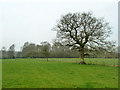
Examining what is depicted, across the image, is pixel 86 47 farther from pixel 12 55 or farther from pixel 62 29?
→ pixel 12 55

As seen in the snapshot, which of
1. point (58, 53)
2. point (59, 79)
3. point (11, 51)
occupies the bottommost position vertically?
point (58, 53)

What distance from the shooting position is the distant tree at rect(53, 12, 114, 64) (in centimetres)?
2978

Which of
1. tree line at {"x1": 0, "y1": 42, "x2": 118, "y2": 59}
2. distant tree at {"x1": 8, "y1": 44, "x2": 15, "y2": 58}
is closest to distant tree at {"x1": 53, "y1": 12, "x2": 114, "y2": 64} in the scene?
tree line at {"x1": 0, "y1": 42, "x2": 118, "y2": 59}

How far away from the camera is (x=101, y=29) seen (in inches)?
1174

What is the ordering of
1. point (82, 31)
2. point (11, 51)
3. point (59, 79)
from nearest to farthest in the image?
point (59, 79) → point (82, 31) → point (11, 51)

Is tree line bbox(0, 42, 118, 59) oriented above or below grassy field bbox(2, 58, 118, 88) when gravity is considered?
above

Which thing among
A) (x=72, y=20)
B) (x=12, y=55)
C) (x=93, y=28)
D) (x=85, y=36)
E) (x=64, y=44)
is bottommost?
(x=12, y=55)

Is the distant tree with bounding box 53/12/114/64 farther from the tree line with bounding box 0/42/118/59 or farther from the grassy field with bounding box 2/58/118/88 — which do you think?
the grassy field with bounding box 2/58/118/88

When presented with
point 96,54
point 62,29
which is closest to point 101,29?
point 96,54

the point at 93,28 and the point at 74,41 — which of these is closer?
the point at 93,28

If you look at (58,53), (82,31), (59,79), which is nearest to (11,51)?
→ (58,53)

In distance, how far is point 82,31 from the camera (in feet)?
103

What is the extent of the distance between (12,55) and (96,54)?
77.5m

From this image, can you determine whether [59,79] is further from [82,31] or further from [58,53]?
[58,53]
